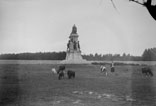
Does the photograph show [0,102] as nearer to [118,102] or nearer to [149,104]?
[118,102]

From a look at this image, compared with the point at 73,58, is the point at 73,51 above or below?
above

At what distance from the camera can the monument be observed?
196ft

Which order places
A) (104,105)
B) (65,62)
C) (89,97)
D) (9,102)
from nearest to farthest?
1. (104,105)
2. (9,102)
3. (89,97)
4. (65,62)

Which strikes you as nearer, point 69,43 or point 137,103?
point 137,103

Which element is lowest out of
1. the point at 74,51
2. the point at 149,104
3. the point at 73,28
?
the point at 149,104

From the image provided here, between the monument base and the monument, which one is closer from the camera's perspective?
the monument base

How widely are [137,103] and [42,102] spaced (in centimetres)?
466

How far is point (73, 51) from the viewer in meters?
60.9

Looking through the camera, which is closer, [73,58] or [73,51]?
[73,58]

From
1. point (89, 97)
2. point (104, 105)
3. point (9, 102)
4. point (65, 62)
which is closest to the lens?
point (104, 105)

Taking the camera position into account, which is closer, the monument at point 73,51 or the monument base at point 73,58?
the monument base at point 73,58

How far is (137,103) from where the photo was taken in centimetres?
1144

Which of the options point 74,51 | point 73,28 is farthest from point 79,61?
point 73,28

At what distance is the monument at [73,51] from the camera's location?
59.7 m
